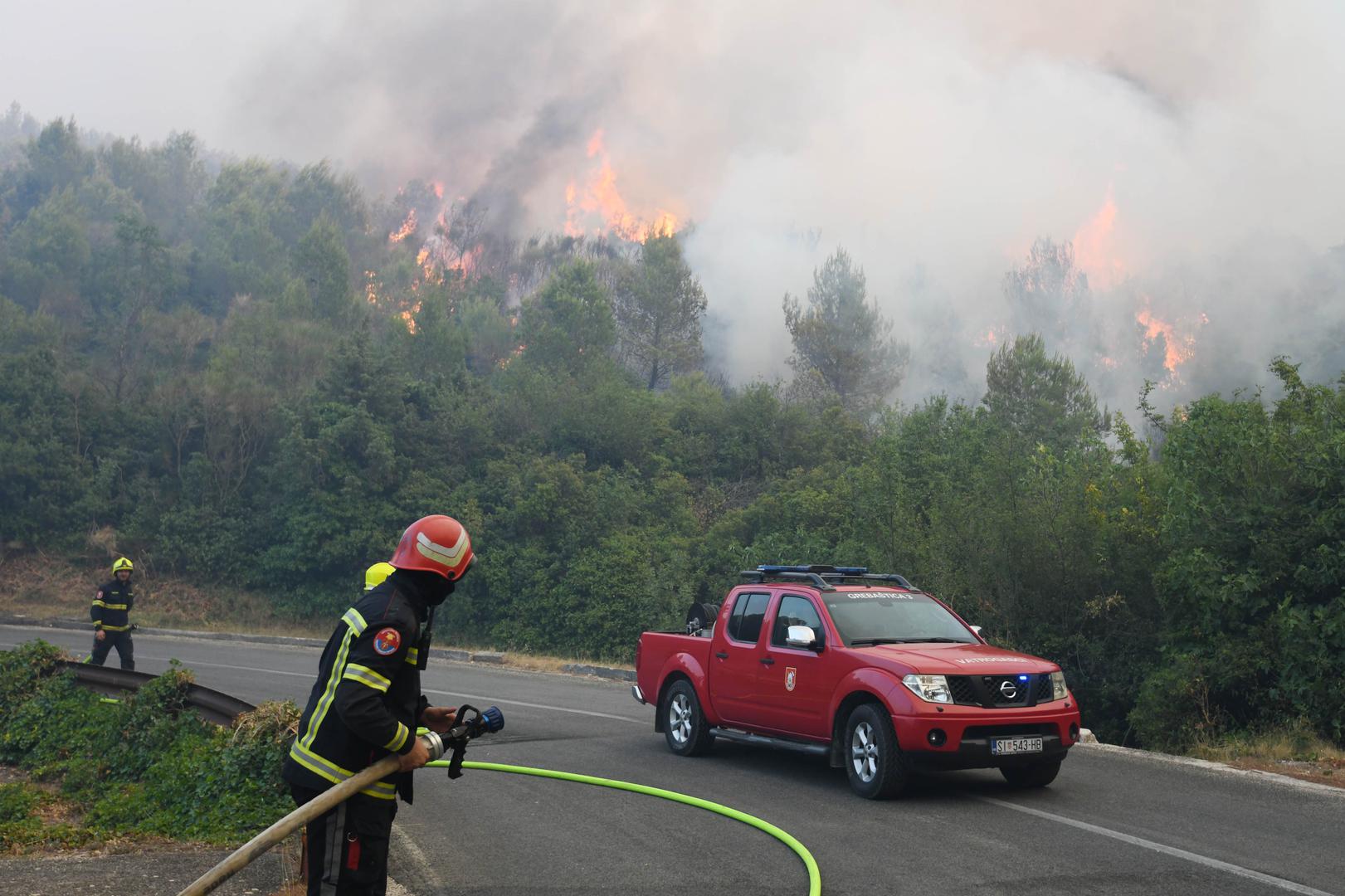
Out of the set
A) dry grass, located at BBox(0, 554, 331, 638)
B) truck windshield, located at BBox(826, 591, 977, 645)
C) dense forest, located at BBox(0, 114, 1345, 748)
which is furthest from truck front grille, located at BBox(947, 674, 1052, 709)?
dry grass, located at BBox(0, 554, 331, 638)

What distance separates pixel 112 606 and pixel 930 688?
12.7m

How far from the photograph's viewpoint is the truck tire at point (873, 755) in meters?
9.36

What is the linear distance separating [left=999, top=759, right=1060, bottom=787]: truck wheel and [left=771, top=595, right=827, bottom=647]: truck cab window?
214 centimetres

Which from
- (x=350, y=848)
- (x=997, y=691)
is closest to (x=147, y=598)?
(x=997, y=691)

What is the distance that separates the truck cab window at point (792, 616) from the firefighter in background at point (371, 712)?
639cm

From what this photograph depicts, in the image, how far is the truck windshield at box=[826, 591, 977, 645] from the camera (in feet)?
34.5

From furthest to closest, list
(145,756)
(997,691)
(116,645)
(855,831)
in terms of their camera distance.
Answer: (116,645), (145,756), (997,691), (855,831)

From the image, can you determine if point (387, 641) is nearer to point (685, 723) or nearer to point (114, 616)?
point (685, 723)

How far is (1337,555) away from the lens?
47.5 ft

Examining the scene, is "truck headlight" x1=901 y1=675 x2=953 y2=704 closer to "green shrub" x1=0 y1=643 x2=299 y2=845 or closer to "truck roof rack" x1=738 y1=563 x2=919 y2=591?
"truck roof rack" x1=738 y1=563 x2=919 y2=591

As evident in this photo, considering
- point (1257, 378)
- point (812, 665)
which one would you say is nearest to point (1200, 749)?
point (812, 665)

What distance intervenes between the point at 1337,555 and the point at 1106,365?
91893 mm

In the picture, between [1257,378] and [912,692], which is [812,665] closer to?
[912,692]

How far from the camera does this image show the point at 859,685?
9.76 meters
